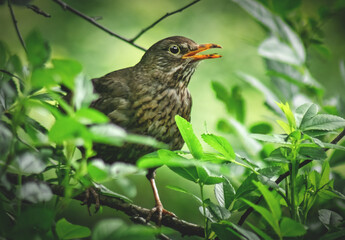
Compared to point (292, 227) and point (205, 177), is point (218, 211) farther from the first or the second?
point (292, 227)

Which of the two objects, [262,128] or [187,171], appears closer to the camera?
[187,171]

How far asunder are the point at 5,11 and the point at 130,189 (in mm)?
6564

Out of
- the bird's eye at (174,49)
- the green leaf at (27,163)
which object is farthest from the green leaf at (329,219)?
the bird's eye at (174,49)

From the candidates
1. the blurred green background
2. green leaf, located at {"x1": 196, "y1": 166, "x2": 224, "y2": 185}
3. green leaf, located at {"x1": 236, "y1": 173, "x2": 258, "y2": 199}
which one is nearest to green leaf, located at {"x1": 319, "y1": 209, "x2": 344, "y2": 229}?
green leaf, located at {"x1": 236, "y1": 173, "x2": 258, "y2": 199}

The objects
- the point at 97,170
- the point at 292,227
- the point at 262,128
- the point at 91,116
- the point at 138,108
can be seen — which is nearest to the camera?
the point at 91,116

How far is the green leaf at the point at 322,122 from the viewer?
1.04m

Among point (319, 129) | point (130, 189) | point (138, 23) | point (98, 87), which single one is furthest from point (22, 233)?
point (138, 23)

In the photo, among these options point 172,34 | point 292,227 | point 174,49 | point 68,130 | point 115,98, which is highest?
point 68,130

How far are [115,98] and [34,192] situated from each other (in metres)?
1.39

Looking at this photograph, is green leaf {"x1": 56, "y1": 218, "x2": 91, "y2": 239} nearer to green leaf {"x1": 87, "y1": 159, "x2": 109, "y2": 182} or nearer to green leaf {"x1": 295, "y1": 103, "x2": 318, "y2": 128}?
green leaf {"x1": 87, "y1": 159, "x2": 109, "y2": 182}

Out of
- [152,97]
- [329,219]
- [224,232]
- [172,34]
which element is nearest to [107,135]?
[224,232]

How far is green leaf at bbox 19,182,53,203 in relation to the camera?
0.83 m

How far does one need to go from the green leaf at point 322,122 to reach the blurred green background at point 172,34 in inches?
113

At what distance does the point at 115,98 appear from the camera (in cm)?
220
